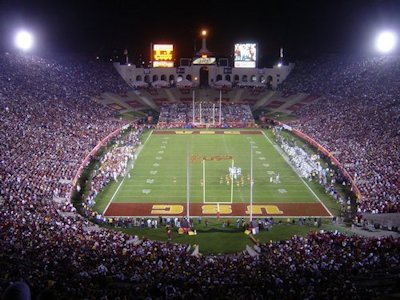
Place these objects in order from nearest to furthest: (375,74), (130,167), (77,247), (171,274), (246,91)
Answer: (171,274)
(77,247)
(130,167)
(375,74)
(246,91)

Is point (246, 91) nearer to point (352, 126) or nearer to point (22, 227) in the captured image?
point (352, 126)

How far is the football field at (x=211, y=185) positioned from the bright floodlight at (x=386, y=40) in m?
23.3

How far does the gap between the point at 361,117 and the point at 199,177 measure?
63.1 ft

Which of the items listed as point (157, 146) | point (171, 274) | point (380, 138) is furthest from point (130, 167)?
point (171, 274)

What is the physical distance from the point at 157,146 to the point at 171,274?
33645 mm

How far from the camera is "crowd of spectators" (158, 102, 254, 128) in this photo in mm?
60081

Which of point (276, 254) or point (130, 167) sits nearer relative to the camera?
point (276, 254)

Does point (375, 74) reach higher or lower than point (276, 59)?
lower

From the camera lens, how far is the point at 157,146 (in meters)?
46.7

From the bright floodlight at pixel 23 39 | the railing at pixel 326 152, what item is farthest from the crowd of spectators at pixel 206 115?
the bright floodlight at pixel 23 39

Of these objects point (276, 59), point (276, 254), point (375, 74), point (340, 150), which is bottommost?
point (276, 254)

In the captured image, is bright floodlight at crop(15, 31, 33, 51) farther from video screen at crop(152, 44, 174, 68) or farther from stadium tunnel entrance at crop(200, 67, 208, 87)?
stadium tunnel entrance at crop(200, 67, 208, 87)

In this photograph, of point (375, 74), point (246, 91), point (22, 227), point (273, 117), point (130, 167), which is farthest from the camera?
point (246, 91)

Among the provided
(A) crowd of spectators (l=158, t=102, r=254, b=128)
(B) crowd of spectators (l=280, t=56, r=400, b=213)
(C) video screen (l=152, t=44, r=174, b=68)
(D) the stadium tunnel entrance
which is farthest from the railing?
(C) video screen (l=152, t=44, r=174, b=68)
